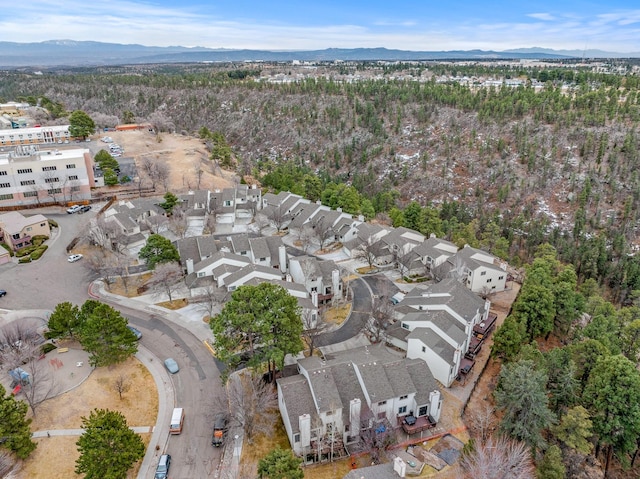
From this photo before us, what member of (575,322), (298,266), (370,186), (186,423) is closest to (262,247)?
(298,266)

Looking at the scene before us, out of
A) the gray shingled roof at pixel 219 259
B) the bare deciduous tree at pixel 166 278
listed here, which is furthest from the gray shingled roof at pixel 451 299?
the bare deciduous tree at pixel 166 278

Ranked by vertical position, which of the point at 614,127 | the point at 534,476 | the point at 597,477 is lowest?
the point at 597,477

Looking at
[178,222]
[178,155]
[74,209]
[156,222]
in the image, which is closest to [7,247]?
[74,209]

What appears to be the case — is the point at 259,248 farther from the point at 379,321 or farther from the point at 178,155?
the point at 178,155

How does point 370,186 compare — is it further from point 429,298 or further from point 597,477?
point 597,477

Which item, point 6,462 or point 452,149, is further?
point 452,149

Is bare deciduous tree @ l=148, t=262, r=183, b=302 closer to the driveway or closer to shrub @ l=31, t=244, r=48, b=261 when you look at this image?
shrub @ l=31, t=244, r=48, b=261

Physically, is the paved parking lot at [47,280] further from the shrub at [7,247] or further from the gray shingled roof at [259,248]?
the gray shingled roof at [259,248]
